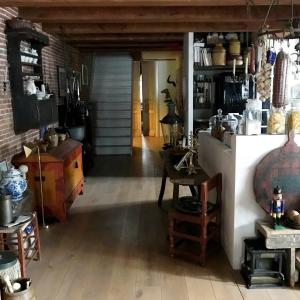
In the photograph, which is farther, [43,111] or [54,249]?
[43,111]

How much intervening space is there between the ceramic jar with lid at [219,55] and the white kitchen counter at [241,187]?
10.3 ft

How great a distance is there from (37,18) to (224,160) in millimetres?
3051

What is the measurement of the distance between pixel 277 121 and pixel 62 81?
4653 mm

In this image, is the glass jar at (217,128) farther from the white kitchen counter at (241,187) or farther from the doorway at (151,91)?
the doorway at (151,91)

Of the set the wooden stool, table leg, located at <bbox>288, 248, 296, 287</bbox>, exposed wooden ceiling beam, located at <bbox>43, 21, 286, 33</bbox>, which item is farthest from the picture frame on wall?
table leg, located at <bbox>288, 248, 296, 287</bbox>

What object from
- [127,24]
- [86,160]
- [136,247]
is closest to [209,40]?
[127,24]

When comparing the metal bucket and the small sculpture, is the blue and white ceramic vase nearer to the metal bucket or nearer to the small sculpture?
the metal bucket

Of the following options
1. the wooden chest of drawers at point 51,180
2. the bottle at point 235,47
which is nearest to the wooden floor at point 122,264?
the wooden chest of drawers at point 51,180

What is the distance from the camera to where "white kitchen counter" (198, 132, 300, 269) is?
9.61 feet

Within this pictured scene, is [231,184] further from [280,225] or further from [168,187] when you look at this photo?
[168,187]

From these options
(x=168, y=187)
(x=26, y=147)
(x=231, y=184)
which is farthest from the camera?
(x=168, y=187)

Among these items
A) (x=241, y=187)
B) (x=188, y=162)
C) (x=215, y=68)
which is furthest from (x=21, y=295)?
(x=215, y=68)

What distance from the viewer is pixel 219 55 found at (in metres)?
6.07

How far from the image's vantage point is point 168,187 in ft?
18.8
